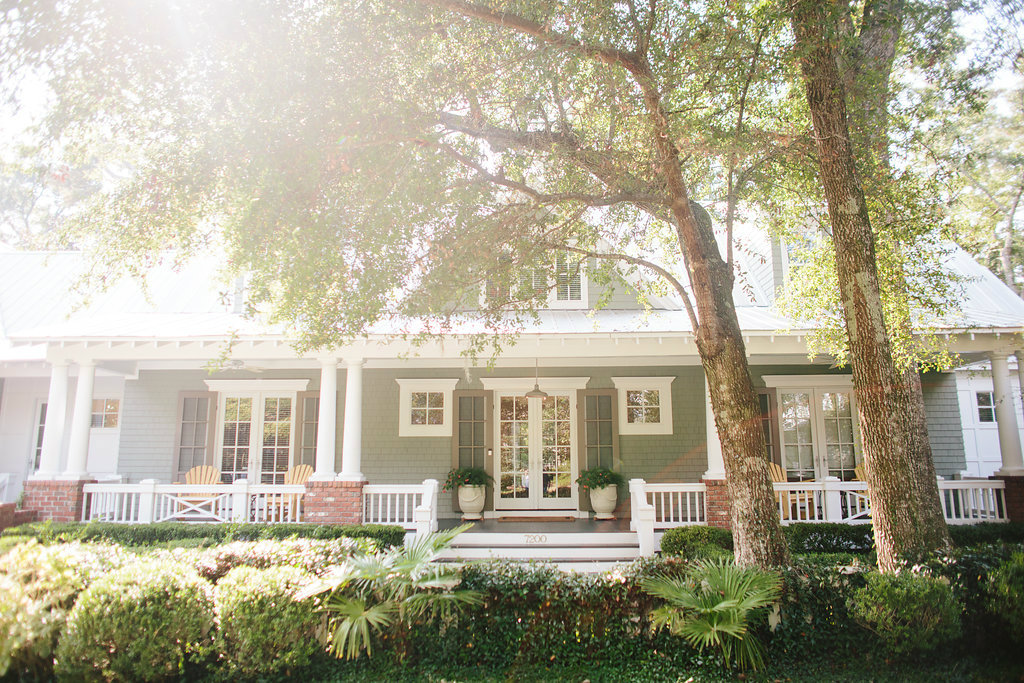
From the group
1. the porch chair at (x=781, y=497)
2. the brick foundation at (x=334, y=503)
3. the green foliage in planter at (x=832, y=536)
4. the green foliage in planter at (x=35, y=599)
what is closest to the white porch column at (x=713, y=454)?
the porch chair at (x=781, y=497)

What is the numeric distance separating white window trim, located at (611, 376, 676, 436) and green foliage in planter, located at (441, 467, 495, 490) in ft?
8.66

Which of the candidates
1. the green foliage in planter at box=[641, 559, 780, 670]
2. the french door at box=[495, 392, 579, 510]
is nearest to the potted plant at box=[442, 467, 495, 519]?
the french door at box=[495, 392, 579, 510]

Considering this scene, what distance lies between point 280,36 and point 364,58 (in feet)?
2.58

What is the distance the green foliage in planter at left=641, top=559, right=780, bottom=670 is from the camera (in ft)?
16.9

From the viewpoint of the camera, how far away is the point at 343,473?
33.3 feet

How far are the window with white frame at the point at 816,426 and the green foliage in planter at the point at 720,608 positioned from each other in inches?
297

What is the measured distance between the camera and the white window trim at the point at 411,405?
12453mm

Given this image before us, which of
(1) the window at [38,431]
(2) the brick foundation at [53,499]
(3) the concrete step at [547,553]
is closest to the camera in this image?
(3) the concrete step at [547,553]

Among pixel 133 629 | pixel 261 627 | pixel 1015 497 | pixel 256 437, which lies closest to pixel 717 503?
pixel 1015 497

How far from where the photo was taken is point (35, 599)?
5.01 metres

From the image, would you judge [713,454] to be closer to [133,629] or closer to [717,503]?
[717,503]

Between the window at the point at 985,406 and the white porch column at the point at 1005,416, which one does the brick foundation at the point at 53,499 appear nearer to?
the white porch column at the point at 1005,416

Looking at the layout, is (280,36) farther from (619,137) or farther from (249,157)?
(619,137)

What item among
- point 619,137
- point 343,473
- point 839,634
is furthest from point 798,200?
point 343,473
